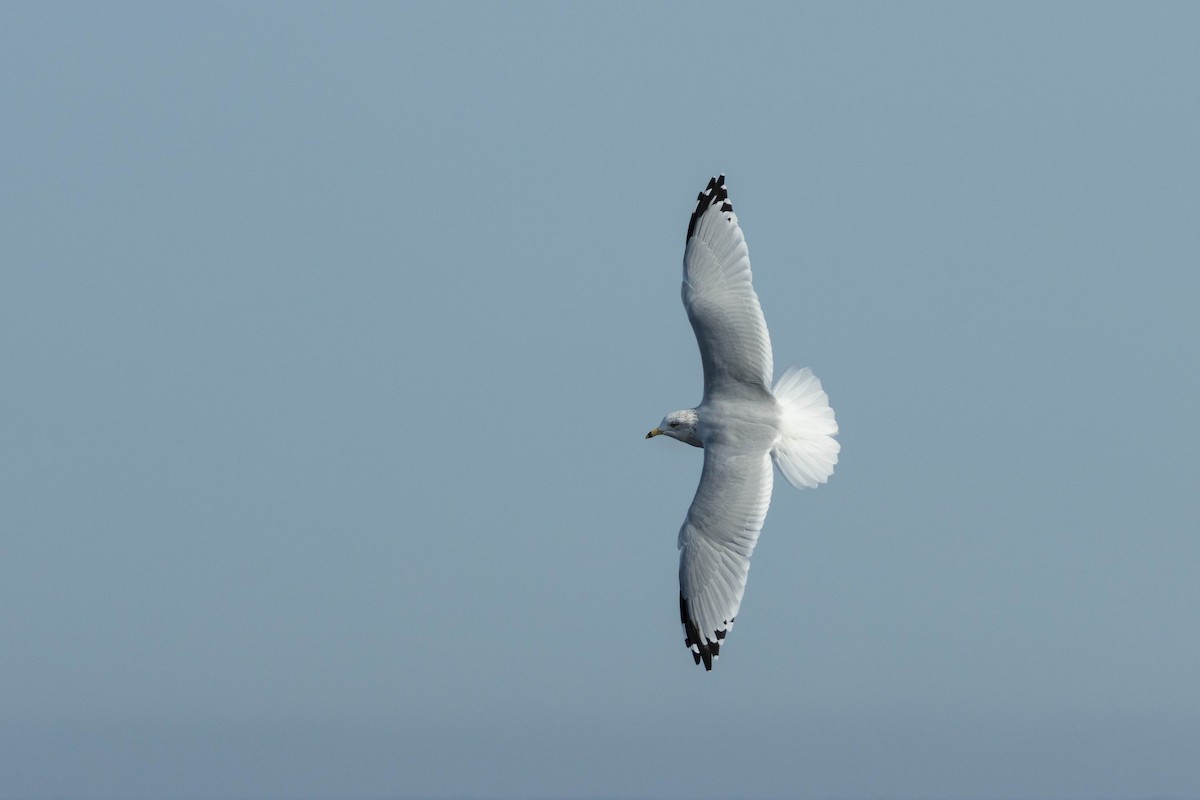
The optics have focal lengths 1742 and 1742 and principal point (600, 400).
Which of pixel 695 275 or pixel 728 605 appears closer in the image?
pixel 728 605

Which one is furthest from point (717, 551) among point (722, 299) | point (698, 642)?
point (722, 299)

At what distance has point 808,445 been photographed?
67.7 feet

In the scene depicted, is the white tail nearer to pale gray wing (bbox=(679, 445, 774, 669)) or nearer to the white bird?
the white bird

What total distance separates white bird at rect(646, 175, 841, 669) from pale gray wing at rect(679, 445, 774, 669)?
0.01 m

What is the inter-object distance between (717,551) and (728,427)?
1.60 m

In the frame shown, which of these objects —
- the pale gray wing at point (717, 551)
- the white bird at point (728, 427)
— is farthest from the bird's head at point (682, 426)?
the pale gray wing at point (717, 551)

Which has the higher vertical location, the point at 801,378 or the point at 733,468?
the point at 801,378

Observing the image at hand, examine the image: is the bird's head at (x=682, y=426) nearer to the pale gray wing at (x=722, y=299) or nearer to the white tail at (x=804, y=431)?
the pale gray wing at (x=722, y=299)

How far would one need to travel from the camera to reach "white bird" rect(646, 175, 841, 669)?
775 inches

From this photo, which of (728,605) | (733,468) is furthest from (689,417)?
(728,605)

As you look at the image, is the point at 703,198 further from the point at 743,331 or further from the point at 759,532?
the point at 759,532

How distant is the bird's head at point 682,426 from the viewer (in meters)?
20.9

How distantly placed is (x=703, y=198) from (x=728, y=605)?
18.1 ft

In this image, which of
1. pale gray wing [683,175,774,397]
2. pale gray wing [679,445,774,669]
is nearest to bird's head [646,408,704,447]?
pale gray wing [683,175,774,397]
